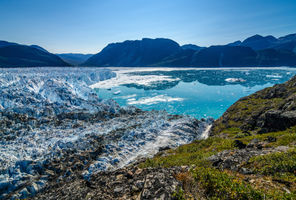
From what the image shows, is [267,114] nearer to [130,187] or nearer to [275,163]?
[275,163]

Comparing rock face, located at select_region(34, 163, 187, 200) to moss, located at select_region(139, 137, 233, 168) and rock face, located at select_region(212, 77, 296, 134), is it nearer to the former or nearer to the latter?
moss, located at select_region(139, 137, 233, 168)

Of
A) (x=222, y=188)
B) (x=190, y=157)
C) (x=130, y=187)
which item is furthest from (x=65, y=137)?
(x=222, y=188)

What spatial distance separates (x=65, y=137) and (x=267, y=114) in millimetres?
26957

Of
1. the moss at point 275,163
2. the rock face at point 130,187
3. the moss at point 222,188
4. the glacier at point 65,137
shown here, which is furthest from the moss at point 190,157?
the glacier at point 65,137

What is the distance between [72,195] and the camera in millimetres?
7742

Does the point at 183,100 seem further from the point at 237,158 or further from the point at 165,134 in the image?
the point at 237,158

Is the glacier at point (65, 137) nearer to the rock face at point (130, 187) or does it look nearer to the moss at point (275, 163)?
the rock face at point (130, 187)

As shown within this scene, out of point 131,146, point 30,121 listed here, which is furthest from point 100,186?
point 30,121

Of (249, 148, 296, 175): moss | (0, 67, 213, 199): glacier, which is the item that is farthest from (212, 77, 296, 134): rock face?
(249, 148, 296, 175): moss

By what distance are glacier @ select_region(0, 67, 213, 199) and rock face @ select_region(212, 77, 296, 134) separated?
5282 mm

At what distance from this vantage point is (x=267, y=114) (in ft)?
60.4

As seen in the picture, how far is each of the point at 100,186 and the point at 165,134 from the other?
18.3 m

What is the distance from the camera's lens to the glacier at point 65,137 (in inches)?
627

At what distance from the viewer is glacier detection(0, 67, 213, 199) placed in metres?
15.9
